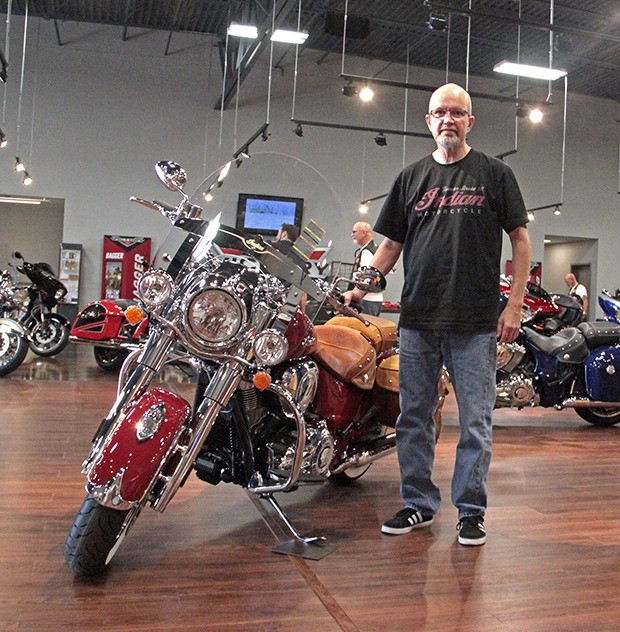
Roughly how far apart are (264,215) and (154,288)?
1.46 feet

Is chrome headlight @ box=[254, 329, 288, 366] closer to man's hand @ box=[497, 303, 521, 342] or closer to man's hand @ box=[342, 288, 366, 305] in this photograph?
man's hand @ box=[342, 288, 366, 305]

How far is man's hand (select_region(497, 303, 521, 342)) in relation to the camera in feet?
7.85

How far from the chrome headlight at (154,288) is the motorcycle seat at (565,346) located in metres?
3.35

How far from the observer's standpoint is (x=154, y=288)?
77.6 inches

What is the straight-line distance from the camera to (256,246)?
2119mm

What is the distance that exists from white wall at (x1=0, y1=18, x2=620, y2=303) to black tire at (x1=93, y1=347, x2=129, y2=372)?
4.72m

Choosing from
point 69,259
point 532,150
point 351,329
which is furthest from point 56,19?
point 351,329

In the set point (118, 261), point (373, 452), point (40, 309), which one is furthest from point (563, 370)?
point (118, 261)

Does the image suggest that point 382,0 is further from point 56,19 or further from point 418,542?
point 418,542

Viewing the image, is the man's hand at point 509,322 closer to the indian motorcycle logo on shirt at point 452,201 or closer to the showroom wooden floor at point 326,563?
the indian motorcycle logo on shirt at point 452,201

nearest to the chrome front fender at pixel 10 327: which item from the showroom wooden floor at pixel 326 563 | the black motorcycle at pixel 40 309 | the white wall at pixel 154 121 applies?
the black motorcycle at pixel 40 309

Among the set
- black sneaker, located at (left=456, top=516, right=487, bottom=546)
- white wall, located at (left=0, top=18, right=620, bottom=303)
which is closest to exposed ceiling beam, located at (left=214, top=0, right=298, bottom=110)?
white wall, located at (left=0, top=18, right=620, bottom=303)

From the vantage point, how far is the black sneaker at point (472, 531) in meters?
2.35

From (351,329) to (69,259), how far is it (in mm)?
10527
